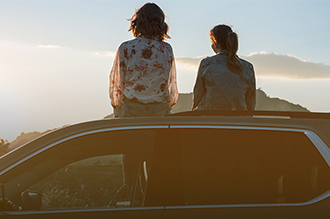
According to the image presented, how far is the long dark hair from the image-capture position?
518cm

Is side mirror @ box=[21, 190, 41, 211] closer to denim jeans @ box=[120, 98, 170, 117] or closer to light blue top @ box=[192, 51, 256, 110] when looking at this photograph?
denim jeans @ box=[120, 98, 170, 117]

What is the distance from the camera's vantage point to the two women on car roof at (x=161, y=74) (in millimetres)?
4781

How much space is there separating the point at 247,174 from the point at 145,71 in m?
2.52

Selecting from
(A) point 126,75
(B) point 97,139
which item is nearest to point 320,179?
(B) point 97,139

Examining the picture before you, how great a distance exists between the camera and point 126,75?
4.87 m

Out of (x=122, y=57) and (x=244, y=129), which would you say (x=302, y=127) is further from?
(x=122, y=57)

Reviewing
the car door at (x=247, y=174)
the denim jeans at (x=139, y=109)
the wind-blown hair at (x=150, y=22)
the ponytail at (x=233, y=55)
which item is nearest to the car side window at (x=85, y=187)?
the car door at (x=247, y=174)

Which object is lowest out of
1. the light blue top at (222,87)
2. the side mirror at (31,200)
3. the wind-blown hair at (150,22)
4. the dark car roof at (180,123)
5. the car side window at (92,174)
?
the side mirror at (31,200)

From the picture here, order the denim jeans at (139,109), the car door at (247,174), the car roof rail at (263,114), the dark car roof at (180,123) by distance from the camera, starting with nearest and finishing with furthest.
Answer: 1. the car door at (247,174)
2. the dark car roof at (180,123)
3. the car roof rail at (263,114)
4. the denim jeans at (139,109)

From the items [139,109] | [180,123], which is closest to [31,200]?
[180,123]

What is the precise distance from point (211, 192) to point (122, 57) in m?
2.72

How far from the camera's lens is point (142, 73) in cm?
482

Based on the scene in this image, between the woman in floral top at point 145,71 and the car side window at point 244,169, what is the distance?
2143mm

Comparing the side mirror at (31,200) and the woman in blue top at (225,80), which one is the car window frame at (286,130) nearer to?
the side mirror at (31,200)
